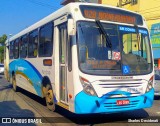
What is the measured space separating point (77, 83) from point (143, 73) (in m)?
2.01

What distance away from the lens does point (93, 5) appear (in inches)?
336

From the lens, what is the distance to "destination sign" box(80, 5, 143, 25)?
8.29 m

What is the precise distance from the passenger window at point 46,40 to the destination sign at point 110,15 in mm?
1897

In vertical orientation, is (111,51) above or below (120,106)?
above

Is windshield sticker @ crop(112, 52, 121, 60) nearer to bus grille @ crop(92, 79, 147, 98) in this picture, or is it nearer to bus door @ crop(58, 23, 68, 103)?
bus grille @ crop(92, 79, 147, 98)

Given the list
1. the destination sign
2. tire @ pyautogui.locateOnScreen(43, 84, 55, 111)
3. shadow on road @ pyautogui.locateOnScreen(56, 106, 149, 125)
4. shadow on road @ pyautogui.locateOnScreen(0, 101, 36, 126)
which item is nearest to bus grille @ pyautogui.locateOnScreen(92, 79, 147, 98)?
shadow on road @ pyautogui.locateOnScreen(56, 106, 149, 125)

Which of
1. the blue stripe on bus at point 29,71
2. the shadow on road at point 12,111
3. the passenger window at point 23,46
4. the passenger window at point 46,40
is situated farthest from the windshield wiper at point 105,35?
the passenger window at point 23,46

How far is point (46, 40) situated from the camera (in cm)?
1029

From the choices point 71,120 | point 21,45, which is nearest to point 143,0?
point 21,45

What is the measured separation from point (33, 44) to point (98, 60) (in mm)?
4835

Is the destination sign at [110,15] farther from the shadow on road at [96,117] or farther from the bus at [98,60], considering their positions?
the shadow on road at [96,117]

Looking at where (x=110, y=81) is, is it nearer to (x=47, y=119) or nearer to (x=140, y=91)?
(x=140, y=91)

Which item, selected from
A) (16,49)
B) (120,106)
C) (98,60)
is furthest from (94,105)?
(16,49)

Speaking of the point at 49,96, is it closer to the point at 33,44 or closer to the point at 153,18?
the point at 33,44
